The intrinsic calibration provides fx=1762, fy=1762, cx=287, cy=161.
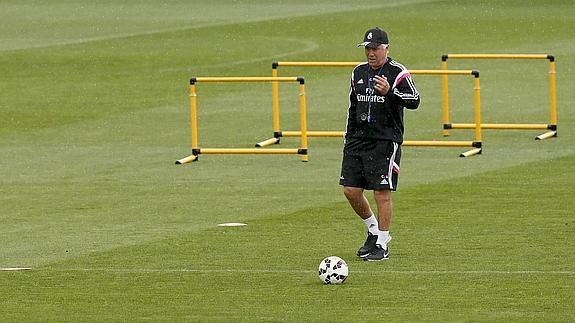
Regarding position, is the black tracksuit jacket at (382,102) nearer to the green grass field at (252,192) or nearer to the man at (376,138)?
the man at (376,138)

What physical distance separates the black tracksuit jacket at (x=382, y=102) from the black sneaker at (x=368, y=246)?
2.90 ft

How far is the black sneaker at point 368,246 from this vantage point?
15.7 m

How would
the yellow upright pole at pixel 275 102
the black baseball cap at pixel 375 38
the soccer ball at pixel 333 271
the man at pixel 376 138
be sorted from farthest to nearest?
the yellow upright pole at pixel 275 102 → the man at pixel 376 138 → the black baseball cap at pixel 375 38 → the soccer ball at pixel 333 271

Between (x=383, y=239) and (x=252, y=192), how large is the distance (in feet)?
17.7

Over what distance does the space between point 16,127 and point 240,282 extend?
48.3 feet

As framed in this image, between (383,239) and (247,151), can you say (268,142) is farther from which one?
(383,239)

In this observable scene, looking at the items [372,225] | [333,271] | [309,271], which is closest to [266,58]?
[372,225]

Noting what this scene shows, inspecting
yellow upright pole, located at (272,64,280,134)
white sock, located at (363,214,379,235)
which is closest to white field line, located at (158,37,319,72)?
yellow upright pole, located at (272,64,280,134)

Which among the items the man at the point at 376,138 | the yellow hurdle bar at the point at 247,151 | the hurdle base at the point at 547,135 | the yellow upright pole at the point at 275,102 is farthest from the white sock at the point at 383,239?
the hurdle base at the point at 547,135

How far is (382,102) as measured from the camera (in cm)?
1573

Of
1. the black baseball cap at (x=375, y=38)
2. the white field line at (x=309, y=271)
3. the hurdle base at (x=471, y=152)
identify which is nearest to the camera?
the white field line at (x=309, y=271)

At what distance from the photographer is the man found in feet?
51.3

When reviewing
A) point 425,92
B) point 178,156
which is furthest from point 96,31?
point 178,156

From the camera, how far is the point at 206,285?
1438cm
